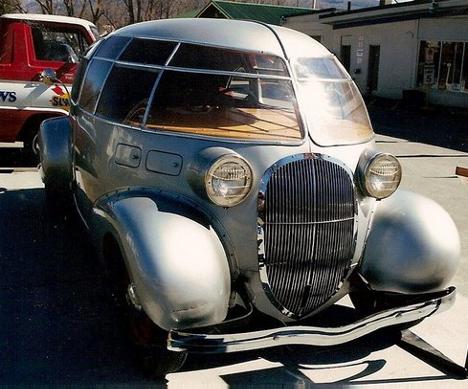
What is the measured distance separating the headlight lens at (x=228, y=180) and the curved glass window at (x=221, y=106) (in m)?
0.39

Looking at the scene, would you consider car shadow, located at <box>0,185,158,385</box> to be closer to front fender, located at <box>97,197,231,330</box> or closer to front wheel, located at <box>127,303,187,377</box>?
front wheel, located at <box>127,303,187,377</box>

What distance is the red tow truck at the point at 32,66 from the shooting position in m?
8.27

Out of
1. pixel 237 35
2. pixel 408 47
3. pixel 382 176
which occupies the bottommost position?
pixel 382 176

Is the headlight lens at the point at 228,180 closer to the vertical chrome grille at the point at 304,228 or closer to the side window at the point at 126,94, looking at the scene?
the vertical chrome grille at the point at 304,228

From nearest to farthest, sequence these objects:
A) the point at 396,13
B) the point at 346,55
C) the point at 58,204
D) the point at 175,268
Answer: the point at 175,268 < the point at 58,204 < the point at 396,13 < the point at 346,55

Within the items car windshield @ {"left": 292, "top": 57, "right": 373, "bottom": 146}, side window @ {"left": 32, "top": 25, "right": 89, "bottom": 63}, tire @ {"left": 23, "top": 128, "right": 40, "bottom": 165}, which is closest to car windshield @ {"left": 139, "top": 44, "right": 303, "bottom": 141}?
car windshield @ {"left": 292, "top": 57, "right": 373, "bottom": 146}

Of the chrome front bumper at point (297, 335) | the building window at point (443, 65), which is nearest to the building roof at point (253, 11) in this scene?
the building window at point (443, 65)

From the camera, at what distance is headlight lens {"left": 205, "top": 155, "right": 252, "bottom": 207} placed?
3459mm

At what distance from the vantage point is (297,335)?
3189 mm

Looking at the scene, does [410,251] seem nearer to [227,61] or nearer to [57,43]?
[227,61]

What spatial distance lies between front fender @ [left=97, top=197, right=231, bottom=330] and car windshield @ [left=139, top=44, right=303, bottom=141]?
818 millimetres

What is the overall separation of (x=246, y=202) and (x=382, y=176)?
973 mm

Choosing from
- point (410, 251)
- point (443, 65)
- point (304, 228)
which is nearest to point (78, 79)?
point (304, 228)

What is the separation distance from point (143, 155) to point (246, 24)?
1.33 meters
